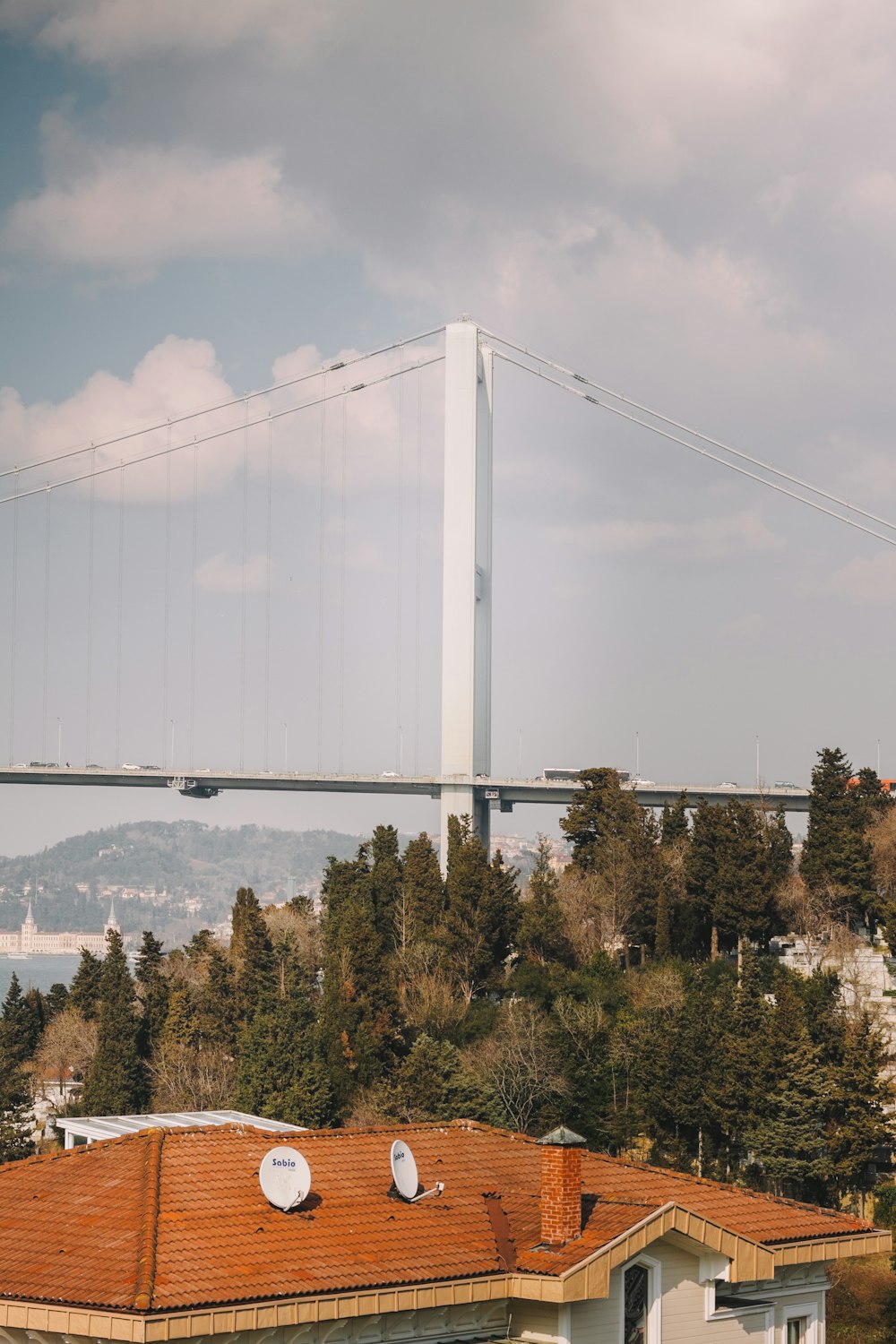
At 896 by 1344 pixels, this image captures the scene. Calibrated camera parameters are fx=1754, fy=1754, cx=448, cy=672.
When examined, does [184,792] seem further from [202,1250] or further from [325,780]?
[202,1250]

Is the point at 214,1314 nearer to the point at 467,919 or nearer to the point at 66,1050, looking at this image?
the point at 467,919

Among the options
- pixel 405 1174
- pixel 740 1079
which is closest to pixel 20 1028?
pixel 740 1079

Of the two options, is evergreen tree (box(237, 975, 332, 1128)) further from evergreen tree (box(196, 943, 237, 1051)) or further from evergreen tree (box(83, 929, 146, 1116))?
evergreen tree (box(196, 943, 237, 1051))

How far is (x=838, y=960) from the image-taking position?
163 ft

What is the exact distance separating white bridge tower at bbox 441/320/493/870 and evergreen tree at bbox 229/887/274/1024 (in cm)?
1042

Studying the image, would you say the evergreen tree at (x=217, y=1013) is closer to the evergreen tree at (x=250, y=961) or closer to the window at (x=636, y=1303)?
the evergreen tree at (x=250, y=961)

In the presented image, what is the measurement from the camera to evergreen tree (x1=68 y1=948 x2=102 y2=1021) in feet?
194

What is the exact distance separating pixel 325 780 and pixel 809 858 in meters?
29.3

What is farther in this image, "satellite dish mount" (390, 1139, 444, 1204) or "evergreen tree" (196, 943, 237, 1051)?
"evergreen tree" (196, 943, 237, 1051)

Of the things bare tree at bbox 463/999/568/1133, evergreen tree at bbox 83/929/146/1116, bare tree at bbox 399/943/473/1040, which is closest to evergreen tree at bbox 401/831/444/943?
bare tree at bbox 399/943/473/1040

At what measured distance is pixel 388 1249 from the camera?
1602 cm

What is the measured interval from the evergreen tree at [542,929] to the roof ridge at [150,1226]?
35.3m

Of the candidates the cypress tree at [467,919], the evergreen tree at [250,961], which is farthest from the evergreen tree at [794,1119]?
the evergreen tree at [250,961]

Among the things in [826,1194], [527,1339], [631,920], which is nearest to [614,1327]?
[527,1339]
